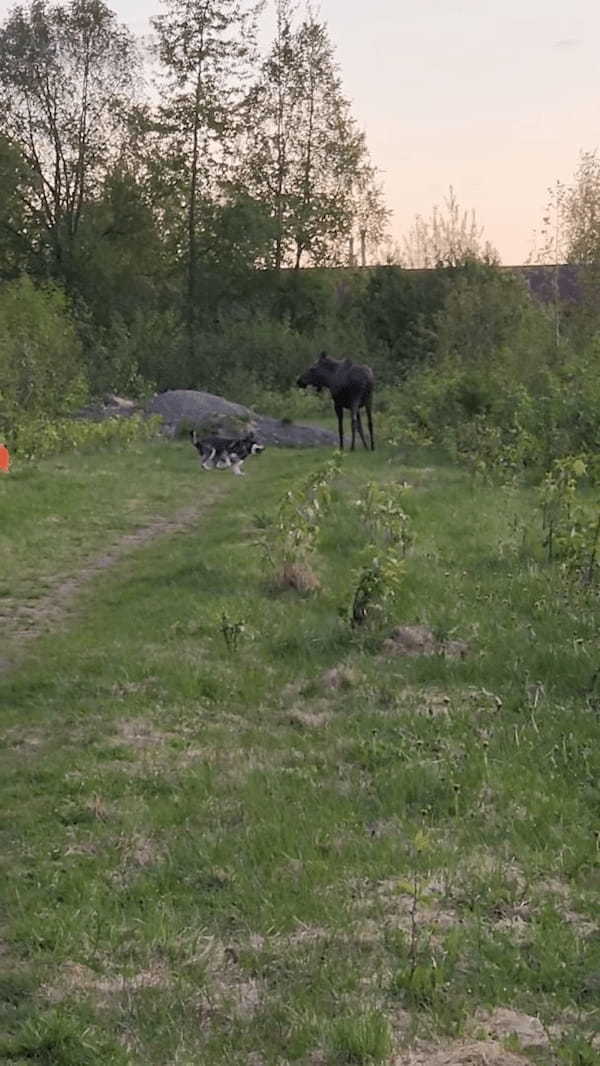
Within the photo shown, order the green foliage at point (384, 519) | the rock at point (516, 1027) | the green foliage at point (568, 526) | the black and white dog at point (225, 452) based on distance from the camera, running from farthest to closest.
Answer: the black and white dog at point (225, 452), the green foliage at point (384, 519), the green foliage at point (568, 526), the rock at point (516, 1027)

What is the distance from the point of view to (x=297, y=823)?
4.98 meters

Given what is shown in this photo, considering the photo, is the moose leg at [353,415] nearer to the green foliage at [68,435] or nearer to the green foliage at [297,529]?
the green foliage at [68,435]

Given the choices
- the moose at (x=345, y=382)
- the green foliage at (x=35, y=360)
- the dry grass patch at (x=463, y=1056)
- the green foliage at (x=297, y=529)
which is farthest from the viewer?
the green foliage at (x=35, y=360)

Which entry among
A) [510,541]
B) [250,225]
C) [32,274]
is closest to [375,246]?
[250,225]

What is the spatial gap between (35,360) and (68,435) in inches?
138

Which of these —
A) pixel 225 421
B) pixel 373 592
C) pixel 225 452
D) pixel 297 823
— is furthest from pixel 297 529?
pixel 225 421

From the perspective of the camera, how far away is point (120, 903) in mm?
4312

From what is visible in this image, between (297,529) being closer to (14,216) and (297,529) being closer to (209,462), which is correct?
(209,462)

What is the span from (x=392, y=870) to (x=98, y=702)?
2.86 metres

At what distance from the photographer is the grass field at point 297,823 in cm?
352

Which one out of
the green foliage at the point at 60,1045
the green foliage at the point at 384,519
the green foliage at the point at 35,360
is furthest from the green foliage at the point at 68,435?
the green foliage at the point at 60,1045

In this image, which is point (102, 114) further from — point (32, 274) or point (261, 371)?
point (261, 371)

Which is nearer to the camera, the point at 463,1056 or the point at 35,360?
the point at 463,1056

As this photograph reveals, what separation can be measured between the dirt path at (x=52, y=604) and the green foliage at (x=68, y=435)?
23.2ft
